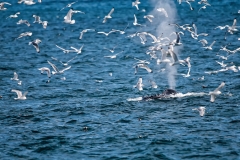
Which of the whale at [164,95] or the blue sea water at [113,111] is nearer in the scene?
the blue sea water at [113,111]

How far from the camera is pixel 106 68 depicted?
6091 cm

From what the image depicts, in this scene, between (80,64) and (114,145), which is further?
(80,64)

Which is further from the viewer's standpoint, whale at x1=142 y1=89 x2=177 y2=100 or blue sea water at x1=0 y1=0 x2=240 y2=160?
whale at x1=142 y1=89 x2=177 y2=100

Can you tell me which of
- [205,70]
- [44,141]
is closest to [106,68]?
[205,70]

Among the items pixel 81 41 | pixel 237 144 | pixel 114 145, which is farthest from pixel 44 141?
pixel 81 41

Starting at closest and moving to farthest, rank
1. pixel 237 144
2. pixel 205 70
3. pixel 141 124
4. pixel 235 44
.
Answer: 1. pixel 237 144
2. pixel 141 124
3. pixel 205 70
4. pixel 235 44

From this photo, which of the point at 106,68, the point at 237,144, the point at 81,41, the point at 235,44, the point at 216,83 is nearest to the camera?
the point at 237,144

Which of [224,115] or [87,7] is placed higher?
[87,7]

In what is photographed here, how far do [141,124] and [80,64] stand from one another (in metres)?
25.3

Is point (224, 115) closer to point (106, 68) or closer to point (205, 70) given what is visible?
point (205, 70)

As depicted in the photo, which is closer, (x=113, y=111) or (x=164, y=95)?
(x=113, y=111)

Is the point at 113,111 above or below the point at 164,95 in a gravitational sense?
below

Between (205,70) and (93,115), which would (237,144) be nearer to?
(93,115)

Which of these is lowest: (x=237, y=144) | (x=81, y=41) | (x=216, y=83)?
(x=237, y=144)
